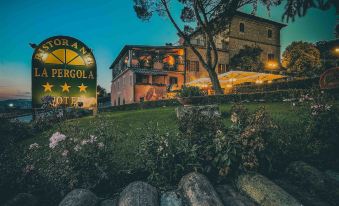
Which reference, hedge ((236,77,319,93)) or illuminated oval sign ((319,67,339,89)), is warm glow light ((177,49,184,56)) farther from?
illuminated oval sign ((319,67,339,89))

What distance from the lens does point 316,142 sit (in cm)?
470

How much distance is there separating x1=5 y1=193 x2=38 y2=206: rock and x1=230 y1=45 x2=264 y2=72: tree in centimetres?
2954

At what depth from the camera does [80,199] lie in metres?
3.16

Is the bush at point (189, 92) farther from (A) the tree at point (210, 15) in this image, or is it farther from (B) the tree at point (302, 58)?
(B) the tree at point (302, 58)

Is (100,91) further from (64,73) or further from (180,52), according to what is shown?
(64,73)

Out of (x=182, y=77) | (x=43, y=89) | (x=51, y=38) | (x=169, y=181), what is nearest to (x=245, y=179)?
(x=169, y=181)

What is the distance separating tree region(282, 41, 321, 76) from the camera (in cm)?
2575

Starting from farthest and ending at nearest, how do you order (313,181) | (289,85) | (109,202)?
(289,85), (313,181), (109,202)

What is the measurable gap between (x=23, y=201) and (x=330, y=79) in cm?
1211

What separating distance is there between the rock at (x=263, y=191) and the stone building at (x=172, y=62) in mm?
21789

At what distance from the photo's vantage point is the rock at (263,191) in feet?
10.3

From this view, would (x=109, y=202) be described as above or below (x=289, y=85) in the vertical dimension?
below

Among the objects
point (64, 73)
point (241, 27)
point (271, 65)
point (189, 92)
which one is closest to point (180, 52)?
point (241, 27)

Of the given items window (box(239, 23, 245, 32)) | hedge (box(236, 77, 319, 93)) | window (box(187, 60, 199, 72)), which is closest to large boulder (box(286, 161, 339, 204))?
hedge (box(236, 77, 319, 93))
